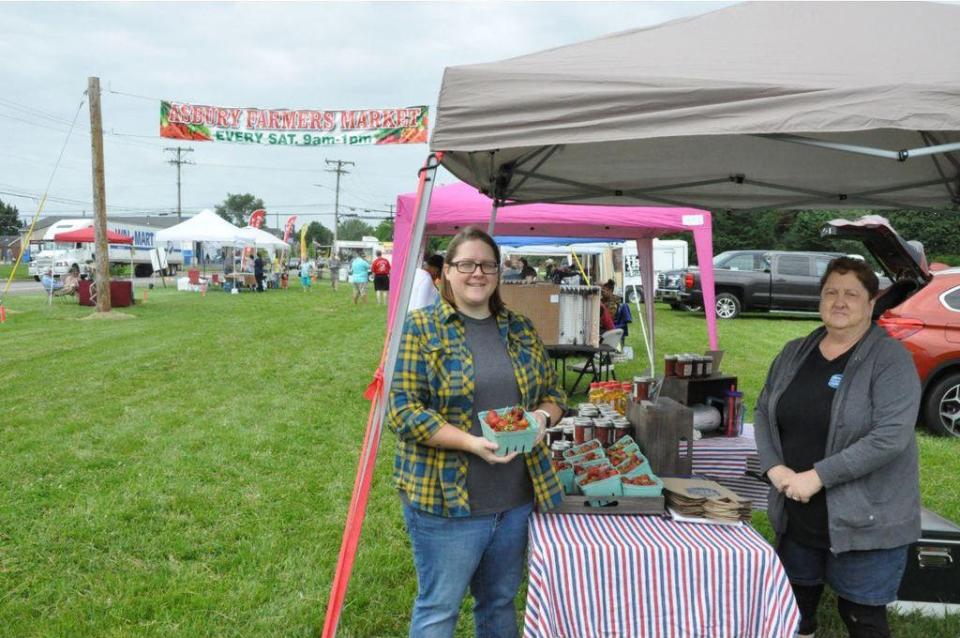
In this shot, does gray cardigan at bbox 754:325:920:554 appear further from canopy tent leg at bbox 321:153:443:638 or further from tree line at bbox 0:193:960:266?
tree line at bbox 0:193:960:266

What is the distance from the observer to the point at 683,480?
8.77ft

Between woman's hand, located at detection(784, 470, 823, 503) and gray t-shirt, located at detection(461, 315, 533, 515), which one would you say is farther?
woman's hand, located at detection(784, 470, 823, 503)

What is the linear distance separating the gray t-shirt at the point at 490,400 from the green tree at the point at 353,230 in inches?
4849

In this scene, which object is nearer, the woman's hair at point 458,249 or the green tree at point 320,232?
the woman's hair at point 458,249

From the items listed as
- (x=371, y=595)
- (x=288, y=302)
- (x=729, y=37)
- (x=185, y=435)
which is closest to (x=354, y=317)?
(x=288, y=302)

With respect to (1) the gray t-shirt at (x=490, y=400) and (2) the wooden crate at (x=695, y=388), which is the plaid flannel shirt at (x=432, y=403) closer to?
(1) the gray t-shirt at (x=490, y=400)

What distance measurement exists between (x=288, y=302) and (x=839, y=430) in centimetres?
2008

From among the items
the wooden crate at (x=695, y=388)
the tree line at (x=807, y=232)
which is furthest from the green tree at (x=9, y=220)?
the wooden crate at (x=695, y=388)

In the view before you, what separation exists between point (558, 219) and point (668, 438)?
15.5ft

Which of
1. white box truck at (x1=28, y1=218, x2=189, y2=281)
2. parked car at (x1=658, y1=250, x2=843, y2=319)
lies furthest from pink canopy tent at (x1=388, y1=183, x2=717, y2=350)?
white box truck at (x1=28, y1=218, x2=189, y2=281)

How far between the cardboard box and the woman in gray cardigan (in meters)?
4.76

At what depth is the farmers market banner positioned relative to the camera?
14531 millimetres

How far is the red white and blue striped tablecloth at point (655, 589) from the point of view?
6.87 feet

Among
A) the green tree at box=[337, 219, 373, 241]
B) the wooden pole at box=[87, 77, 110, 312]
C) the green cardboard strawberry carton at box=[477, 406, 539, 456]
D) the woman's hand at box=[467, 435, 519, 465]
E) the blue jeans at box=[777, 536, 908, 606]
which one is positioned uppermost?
the green tree at box=[337, 219, 373, 241]
